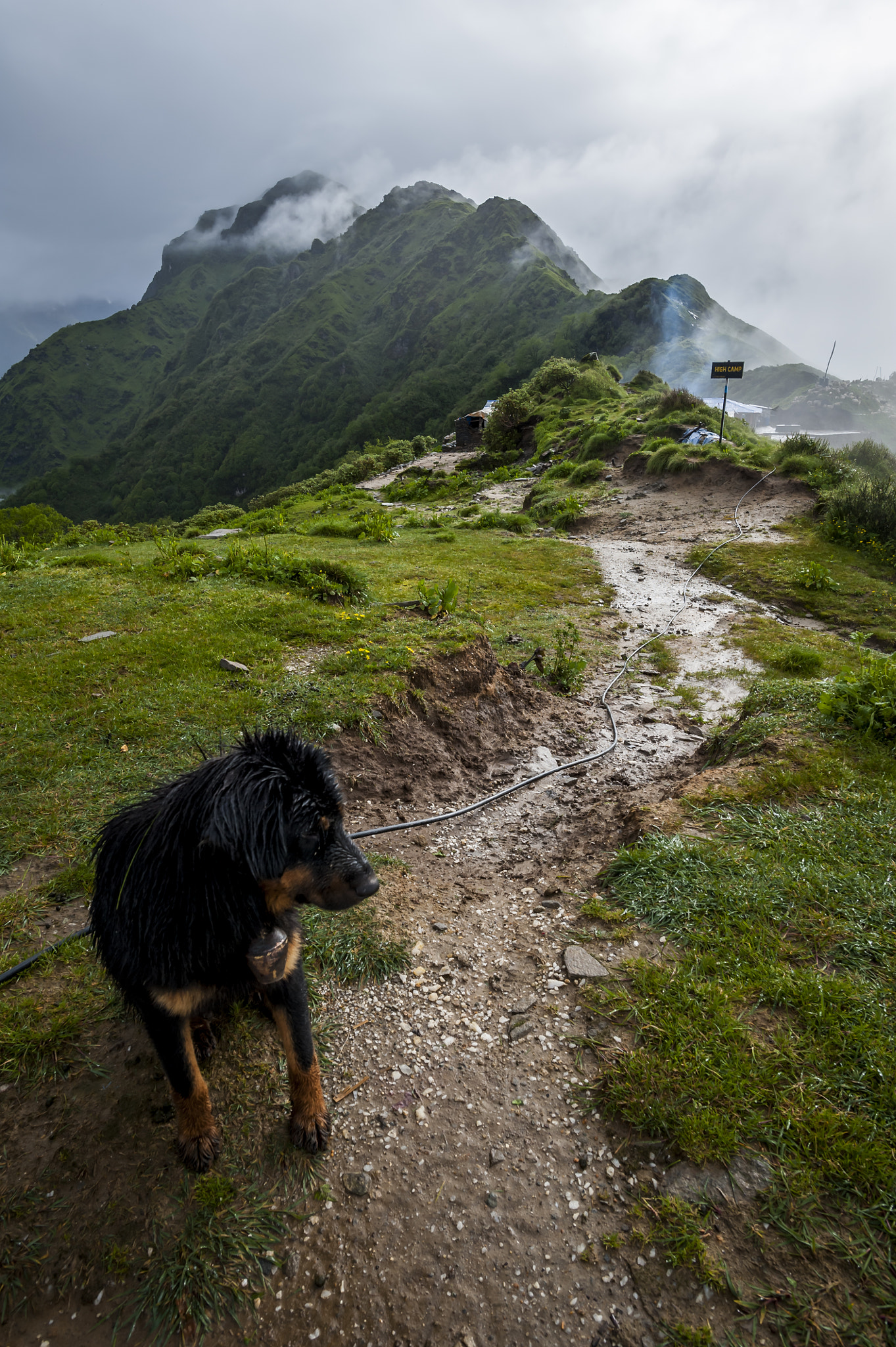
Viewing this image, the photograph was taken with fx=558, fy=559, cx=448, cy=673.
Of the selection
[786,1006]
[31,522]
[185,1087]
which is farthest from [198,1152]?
[31,522]

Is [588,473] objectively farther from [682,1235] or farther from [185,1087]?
[185,1087]

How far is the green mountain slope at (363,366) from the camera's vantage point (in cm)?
10412

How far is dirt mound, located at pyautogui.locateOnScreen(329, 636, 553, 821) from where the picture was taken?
6023 millimetres

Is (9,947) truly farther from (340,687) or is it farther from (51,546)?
(51,546)

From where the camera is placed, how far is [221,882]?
225cm

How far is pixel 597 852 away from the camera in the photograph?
5000 millimetres

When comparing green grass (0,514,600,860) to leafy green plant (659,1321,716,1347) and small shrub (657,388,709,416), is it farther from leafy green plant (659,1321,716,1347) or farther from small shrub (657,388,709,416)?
small shrub (657,388,709,416)

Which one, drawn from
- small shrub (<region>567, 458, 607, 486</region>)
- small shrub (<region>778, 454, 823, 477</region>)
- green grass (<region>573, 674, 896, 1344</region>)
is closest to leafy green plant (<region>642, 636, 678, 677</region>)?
green grass (<region>573, 674, 896, 1344</region>)

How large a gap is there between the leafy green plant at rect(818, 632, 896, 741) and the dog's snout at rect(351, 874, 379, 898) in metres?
5.26

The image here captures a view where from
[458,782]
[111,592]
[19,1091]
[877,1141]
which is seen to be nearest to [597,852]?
[458,782]

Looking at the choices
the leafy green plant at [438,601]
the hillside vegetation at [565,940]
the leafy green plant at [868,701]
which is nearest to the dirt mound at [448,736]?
the hillside vegetation at [565,940]

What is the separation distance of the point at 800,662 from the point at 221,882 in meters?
10.0

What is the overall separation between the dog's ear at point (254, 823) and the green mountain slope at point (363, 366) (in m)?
87.4

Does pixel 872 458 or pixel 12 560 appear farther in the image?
pixel 872 458
